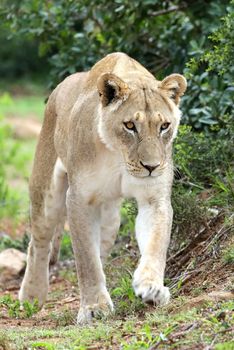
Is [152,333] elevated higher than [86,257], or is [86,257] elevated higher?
[152,333]

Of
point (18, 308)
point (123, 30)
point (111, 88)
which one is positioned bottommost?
point (18, 308)

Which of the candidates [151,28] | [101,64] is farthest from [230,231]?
[151,28]

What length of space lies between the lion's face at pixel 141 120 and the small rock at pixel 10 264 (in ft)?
8.87

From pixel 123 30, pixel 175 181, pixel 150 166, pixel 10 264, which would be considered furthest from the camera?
pixel 123 30

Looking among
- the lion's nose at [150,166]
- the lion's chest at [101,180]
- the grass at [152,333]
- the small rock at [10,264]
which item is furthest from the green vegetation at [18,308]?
the lion's nose at [150,166]

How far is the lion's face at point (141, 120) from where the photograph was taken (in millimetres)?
5379

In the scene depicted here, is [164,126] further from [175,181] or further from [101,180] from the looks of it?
[175,181]

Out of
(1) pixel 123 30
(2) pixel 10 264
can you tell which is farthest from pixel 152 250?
(1) pixel 123 30

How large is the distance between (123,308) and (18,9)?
366cm

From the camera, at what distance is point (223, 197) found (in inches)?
257

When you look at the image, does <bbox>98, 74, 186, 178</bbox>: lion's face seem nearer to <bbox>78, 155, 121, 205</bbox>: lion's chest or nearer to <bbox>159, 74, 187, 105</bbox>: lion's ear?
<bbox>159, 74, 187, 105</bbox>: lion's ear

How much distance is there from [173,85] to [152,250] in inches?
36.3

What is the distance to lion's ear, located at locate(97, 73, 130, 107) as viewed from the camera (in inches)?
219

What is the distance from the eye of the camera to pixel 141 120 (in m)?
5.45
